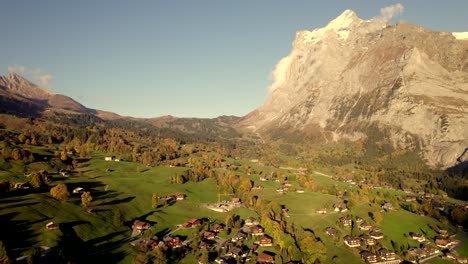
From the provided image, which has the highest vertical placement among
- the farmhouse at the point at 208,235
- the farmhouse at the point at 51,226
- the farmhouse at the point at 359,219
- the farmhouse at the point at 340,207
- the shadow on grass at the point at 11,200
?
the shadow on grass at the point at 11,200

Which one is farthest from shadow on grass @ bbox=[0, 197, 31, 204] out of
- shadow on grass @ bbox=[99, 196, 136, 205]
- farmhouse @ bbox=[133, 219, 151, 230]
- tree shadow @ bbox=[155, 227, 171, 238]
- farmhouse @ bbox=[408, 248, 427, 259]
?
farmhouse @ bbox=[408, 248, 427, 259]

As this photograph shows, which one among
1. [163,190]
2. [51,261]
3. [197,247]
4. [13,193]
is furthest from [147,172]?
[51,261]

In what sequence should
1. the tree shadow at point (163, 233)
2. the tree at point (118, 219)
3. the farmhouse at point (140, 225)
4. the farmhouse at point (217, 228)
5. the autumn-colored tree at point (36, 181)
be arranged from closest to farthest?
1. the tree shadow at point (163, 233)
2. the tree at point (118, 219)
3. the farmhouse at point (140, 225)
4. the farmhouse at point (217, 228)
5. the autumn-colored tree at point (36, 181)

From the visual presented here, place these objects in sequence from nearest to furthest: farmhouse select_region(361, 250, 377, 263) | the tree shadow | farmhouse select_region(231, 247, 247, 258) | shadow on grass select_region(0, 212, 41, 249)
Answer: shadow on grass select_region(0, 212, 41, 249), farmhouse select_region(231, 247, 247, 258), farmhouse select_region(361, 250, 377, 263), the tree shadow

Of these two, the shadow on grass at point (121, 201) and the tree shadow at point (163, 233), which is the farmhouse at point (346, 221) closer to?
the tree shadow at point (163, 233)

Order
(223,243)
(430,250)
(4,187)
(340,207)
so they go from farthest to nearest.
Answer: (340,207)
(4,187)
(223,243)
(430,250)

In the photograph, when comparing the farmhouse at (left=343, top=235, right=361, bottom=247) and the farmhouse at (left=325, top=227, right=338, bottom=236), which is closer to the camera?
the farmhouse at (left=343, top=235, right=361, bottom=247)

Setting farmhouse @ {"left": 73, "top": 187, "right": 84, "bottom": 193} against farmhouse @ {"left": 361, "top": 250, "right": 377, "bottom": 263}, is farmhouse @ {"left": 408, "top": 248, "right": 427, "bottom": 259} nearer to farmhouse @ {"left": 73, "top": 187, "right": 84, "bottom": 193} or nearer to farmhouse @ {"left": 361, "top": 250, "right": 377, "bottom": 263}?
farmhouse @ {"left": 361, "top": 250, "right": 377, "bottom": 263}

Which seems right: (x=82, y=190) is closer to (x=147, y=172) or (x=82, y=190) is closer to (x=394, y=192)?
(x=147, y=172)

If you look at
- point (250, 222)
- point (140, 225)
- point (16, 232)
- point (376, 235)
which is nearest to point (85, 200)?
point (140, 225)

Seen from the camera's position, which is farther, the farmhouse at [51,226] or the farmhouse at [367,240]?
the farmhouse at [367,240]

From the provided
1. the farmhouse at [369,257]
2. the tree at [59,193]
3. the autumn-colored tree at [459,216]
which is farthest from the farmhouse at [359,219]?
the tree at [59,193]

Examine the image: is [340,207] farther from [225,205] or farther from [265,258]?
[265,258]
